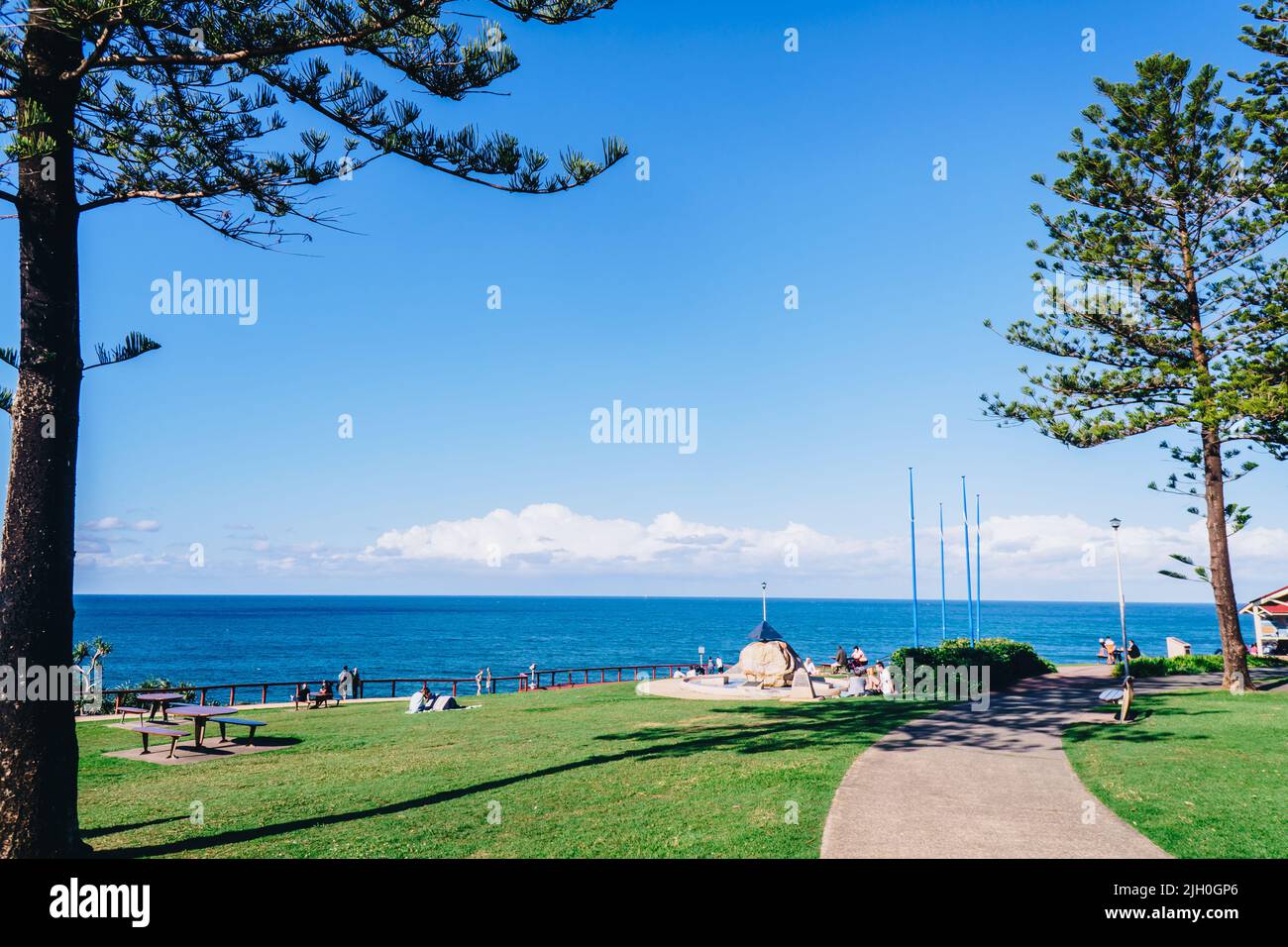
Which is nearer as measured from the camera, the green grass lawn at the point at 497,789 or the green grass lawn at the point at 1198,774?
the green grass lawn at the point at 497,789

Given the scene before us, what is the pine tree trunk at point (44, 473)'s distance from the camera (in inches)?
273

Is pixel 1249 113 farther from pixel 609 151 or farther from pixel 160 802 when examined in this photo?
pixel 160 802

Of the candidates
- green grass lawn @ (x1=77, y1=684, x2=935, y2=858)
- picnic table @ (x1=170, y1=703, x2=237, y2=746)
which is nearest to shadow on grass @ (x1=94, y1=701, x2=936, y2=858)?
green grass lawn @ (x1=77, y1=684, x2=935, y2=858)

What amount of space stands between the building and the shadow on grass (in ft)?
74.9

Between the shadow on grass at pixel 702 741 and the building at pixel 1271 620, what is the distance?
22829 mm

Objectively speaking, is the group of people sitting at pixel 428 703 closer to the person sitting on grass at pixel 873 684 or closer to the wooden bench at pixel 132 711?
the wooden bench at pixel 132 711

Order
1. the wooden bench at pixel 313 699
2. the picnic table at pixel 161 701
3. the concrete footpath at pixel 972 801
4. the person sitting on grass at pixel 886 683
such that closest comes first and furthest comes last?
1. the concrete footpath at pixel 972 801
2. the picnic table at pixel 161 701
3. the person sitting on grass at pixel 886 683
4. the wooden bench at pixel 313 699

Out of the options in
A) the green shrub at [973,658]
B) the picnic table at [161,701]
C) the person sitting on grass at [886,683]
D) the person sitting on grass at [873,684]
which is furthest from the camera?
the green shrub at [973,658]

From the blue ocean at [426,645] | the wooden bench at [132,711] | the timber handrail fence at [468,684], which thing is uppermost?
the wooden bench at [132,711]

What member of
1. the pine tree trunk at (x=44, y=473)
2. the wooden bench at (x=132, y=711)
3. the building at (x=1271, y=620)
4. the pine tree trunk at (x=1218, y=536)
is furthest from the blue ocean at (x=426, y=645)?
the pine tree trunk at (x=44, y=473)
